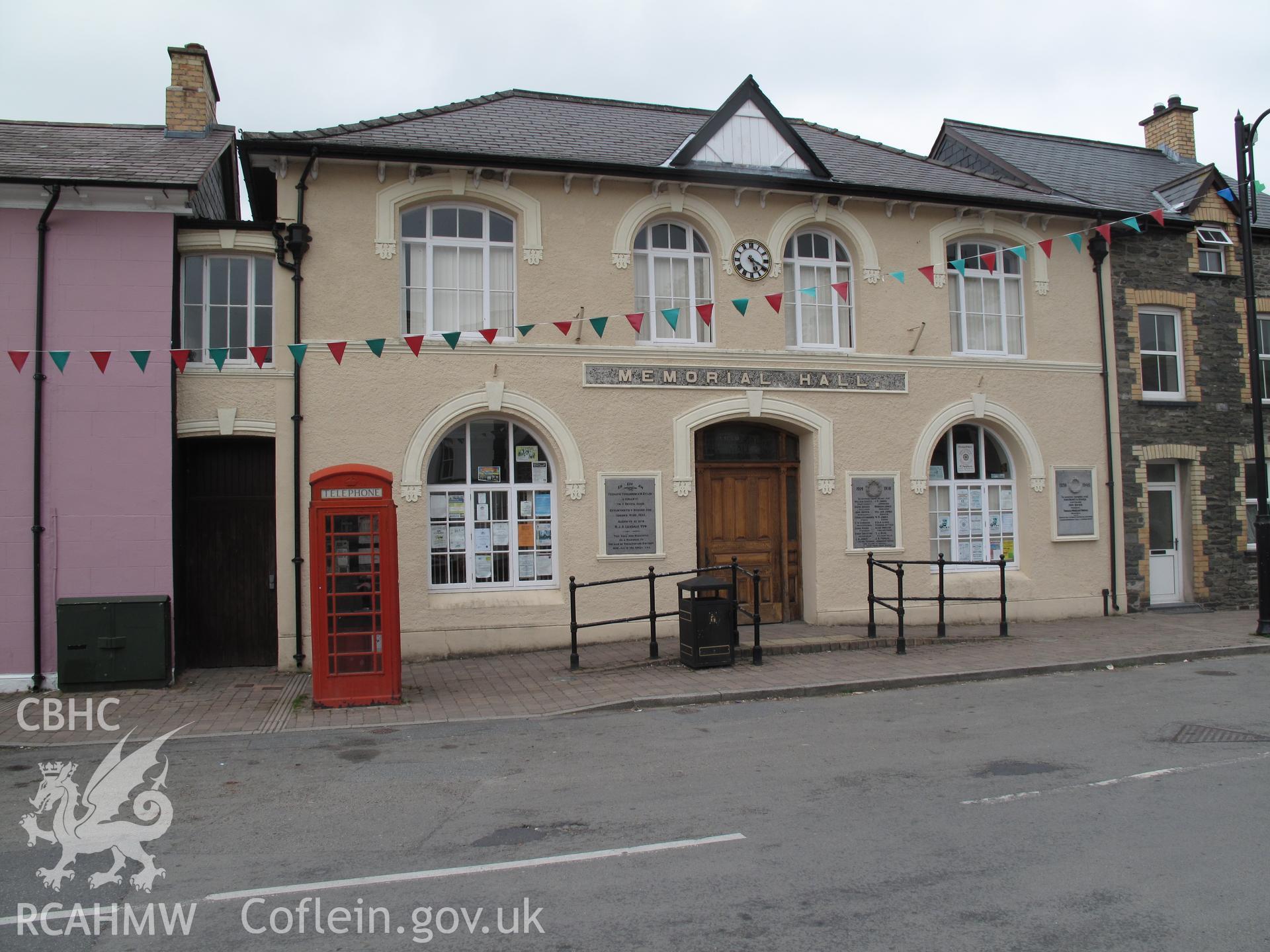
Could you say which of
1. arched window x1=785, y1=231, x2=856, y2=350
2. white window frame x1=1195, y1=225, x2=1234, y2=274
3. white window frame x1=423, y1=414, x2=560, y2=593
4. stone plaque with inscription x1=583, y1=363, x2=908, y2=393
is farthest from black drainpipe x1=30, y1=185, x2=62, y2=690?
white window frame x1=1195, y1=225, x2=1234, y2=274

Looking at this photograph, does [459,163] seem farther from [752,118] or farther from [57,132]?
[57,132]

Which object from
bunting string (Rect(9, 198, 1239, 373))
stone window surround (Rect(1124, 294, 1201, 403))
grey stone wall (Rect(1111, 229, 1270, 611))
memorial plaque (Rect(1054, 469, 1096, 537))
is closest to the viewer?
bunting string (Rect(9, 198, 1239, 373))

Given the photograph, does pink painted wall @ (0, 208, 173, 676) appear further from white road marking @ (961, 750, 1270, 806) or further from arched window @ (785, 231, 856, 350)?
white road marking @ (961, 750, 1270, 806)

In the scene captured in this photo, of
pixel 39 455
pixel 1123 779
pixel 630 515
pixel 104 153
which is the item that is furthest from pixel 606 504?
pixel 104 153

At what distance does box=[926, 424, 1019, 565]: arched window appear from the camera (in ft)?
49.1

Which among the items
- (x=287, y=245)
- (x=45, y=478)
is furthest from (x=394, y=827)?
(x=287, y=245)

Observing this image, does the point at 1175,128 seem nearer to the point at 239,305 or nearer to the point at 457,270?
the point at 457,270

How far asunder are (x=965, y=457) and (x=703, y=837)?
11085mm

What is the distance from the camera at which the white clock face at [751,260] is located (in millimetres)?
13883

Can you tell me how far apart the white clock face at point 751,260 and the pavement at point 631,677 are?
5279 millimetres

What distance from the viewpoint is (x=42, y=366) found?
11172 millimetres

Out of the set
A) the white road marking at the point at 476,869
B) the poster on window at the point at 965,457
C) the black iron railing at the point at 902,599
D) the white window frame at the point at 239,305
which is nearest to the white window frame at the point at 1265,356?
the poster on window at the point at 965,457

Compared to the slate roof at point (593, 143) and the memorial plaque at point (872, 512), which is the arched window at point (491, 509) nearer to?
the slate roof at point (593, 143)

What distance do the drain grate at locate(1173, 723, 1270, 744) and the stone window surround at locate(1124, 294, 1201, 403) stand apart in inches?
357
